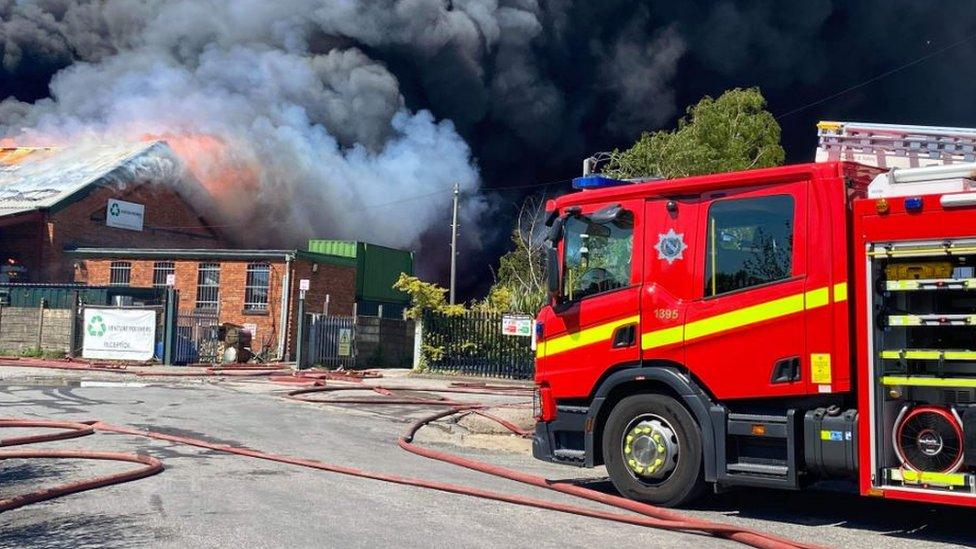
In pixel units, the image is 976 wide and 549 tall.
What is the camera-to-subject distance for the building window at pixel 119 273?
35.6 meters

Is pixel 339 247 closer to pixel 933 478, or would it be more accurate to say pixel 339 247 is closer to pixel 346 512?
pixel 346 512

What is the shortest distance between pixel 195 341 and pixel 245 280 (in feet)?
18.2

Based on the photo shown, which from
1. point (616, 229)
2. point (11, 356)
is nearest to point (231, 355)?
point (11, 356)

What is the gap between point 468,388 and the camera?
2147 centimetres

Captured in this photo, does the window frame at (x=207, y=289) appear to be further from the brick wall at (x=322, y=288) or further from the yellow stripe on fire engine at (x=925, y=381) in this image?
the yellow stripe on fire engine at (x=925, y=381)

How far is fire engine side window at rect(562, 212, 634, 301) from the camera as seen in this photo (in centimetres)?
792

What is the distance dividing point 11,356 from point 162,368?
20.6ft

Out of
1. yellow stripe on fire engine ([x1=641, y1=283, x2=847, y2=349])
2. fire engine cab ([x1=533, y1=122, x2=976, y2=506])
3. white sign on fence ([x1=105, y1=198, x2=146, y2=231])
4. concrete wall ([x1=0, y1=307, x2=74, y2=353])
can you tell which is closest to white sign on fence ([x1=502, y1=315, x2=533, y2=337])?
concrete wall ([x1=0, y1=307, x2=74, y2=353])

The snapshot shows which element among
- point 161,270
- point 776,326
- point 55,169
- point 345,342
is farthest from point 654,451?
point 55,169

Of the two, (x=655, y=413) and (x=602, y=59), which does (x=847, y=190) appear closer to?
(x=655, y=413)

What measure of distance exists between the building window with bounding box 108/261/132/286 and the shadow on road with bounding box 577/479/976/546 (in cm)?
3093

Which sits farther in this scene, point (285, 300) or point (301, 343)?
point (285, 300)

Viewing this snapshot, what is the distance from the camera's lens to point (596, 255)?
318 inches

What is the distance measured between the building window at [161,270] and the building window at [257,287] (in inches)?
138
